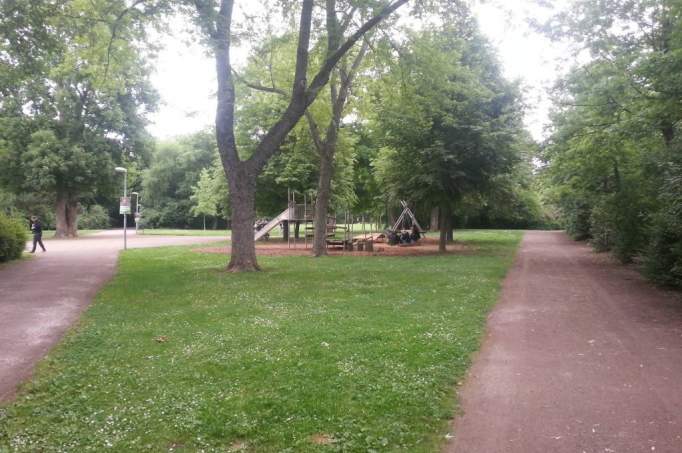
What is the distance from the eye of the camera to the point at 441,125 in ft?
67.8

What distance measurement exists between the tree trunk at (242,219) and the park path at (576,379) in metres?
7.76

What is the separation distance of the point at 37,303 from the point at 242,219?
6105 mm

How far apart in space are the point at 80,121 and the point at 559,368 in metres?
38.5

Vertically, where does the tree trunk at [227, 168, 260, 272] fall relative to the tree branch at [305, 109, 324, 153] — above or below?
below

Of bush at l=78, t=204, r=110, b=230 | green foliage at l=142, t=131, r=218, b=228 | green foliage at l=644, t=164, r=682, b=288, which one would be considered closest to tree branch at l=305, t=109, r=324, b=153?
green foliage at l=644, t=164, r=682, b=288

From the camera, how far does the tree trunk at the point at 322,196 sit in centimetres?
2133

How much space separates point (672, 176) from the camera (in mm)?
10180

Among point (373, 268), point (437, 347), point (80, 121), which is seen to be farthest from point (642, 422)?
point (80, 121)

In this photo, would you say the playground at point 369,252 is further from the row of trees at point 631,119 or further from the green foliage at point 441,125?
the row of trees at point 631,119

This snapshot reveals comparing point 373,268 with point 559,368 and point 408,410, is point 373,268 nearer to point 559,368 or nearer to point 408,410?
point 559,368

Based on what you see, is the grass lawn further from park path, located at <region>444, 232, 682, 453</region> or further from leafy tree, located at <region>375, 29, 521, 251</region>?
leafy tree, located at <region>375, 29, 521, 251</region>

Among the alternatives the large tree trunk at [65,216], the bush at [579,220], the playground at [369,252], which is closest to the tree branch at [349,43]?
the playground at [369,252]

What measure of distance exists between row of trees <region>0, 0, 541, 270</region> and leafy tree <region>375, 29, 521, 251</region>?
2.4 inches

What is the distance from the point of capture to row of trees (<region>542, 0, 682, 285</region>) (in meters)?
12.5
